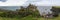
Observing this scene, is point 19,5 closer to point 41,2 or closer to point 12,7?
point 12,7

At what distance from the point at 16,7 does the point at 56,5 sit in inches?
11.8

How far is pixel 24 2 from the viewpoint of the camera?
97 centimetres

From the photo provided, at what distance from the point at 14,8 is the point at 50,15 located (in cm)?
28

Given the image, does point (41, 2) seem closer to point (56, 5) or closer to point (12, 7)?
point (56, 5)

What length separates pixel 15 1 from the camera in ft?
3.16

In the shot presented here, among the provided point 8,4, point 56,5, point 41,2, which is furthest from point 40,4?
point 8,4

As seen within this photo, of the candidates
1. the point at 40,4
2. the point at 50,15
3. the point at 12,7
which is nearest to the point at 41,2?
the point at 40,4

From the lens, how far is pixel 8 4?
0.96m

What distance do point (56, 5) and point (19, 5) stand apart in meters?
0.28

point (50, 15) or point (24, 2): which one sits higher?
point (24, 2)

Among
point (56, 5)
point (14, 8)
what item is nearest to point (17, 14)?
point (14, 8)

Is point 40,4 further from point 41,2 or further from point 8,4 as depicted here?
point 8,4

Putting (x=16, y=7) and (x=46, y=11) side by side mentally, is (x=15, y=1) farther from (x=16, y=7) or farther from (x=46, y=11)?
(x=46, y=11)

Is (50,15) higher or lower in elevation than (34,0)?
lower
